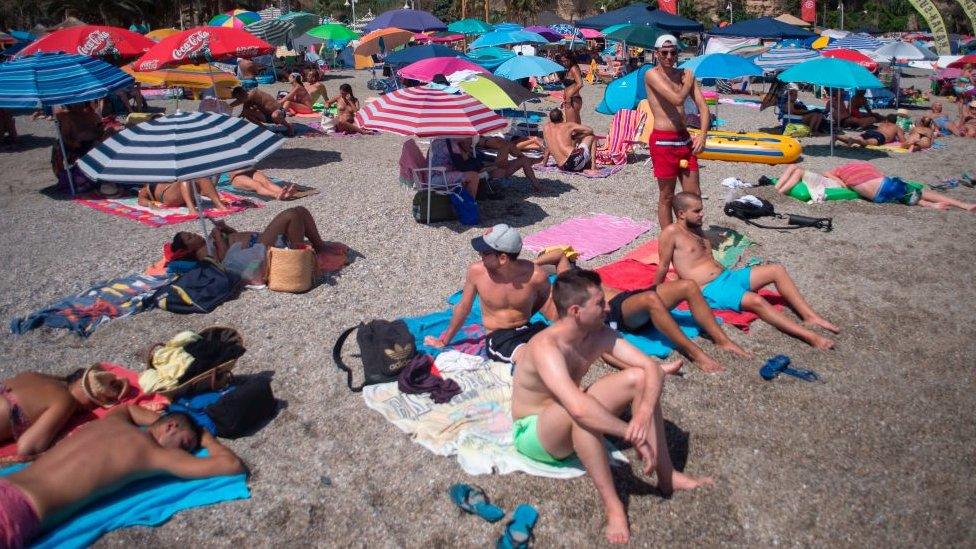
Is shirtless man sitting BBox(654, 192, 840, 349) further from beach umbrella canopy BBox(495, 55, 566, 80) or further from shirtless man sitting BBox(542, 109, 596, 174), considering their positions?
beach umbrella canopy BBox(495, 55, 566, 80)

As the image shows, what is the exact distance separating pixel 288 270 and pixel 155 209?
345 centimetres

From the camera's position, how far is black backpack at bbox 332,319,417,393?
4.24 meters

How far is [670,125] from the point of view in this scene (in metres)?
6.02

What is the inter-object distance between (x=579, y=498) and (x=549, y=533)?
0.27 meters

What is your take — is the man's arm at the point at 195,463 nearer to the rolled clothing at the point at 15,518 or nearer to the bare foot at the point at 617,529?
the rolled clothing at the point at 15,518

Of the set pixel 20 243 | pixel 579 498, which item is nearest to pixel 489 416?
pixel 579 498

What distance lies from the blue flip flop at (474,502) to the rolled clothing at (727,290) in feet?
8.42

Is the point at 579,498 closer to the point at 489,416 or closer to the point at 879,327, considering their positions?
the point at 489,416

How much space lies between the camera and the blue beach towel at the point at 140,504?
2990mm

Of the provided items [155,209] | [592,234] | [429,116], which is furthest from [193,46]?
[592,234]

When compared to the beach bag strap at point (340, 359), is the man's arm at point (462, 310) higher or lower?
higher

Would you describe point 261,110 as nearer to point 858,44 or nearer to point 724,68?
point 724,68

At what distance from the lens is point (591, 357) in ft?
10.3

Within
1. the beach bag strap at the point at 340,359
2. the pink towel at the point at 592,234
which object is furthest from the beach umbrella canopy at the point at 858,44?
the beach bag strap at the point at 340,359
